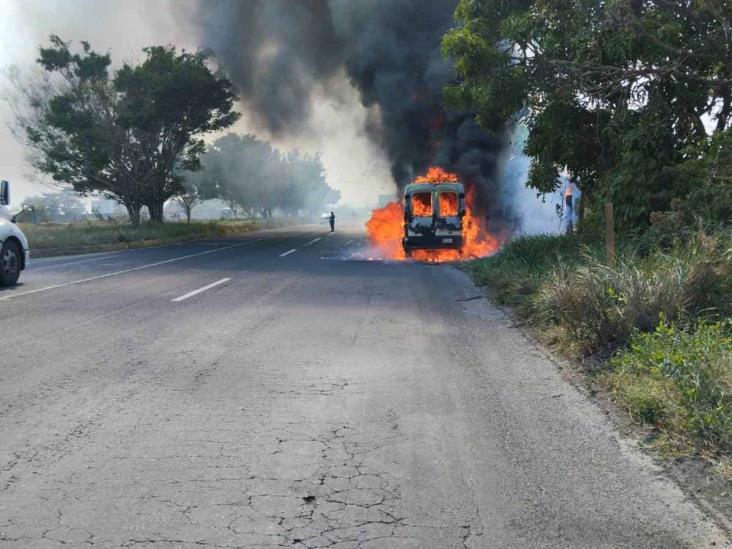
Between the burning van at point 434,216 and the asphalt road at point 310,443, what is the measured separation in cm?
1089

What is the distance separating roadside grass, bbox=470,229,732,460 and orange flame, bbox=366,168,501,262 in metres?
10.1

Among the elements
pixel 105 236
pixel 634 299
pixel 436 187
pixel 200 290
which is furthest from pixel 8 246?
pixel 105 236

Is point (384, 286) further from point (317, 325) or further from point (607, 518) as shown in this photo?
point (607, 518)

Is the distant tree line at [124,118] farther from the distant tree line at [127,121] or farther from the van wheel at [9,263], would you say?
the van wheel at [9,263]

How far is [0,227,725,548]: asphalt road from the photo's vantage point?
2.98m

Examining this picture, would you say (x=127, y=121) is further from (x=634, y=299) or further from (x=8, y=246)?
(x=634, y=299)

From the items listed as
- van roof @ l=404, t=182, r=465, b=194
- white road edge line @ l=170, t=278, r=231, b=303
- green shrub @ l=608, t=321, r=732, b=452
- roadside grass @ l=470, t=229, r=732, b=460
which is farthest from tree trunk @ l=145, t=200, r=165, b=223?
green shrub @ l=608, t=321, r=732, b=452

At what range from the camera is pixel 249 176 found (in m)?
73.1

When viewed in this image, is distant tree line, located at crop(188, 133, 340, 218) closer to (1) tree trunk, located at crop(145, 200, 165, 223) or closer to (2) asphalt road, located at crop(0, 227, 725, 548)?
(1) tree trunk, located at crop(145, 200, 165, 223)

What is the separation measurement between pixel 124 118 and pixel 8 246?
69.5 ft

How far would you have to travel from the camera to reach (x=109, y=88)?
3297 centimetres

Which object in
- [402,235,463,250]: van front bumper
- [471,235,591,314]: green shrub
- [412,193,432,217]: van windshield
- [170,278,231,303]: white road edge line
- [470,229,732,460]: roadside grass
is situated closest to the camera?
[470,229,732,460]: roadside grass

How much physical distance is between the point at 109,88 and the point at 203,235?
932 centimetres

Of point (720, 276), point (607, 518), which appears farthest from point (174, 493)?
point (720, 276)
